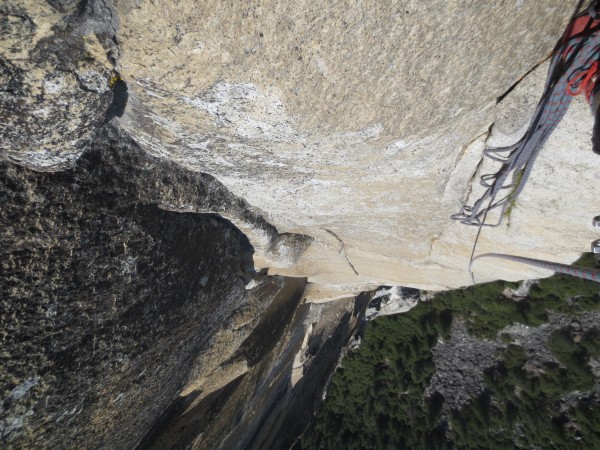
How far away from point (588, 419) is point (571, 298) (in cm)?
238

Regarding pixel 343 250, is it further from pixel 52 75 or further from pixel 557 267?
pixel 52 75

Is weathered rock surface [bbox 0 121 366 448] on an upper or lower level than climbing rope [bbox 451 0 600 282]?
lower

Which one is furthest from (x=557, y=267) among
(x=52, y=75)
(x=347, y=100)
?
(x=52, y=75)

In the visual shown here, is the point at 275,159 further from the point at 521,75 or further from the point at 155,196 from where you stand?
the point at 521,75

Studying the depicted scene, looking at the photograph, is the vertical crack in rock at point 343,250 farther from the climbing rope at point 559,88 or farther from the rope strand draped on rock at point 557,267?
the climbing rope at point 559,88

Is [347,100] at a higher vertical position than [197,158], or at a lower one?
higher

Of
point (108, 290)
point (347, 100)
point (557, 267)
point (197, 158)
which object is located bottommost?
point (108, 290)

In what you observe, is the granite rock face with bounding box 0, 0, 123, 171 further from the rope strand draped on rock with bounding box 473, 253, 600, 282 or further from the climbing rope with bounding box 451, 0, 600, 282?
the rope strand draped on rock with bounding box 473, 253, 600, 282

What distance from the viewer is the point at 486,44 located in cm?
176

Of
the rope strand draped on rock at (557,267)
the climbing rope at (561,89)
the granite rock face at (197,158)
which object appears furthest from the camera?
the rope strand draped on rock at (557,267)

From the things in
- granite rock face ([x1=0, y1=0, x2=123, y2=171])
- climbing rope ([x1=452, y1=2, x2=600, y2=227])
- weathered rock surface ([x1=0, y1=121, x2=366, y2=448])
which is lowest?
weathered rock surface ([x1=0, y1=121, x2=366, y2=448])

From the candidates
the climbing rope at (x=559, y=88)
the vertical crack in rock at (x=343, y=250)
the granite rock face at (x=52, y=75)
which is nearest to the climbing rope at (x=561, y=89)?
the climbing rope at (x=559, y=88)

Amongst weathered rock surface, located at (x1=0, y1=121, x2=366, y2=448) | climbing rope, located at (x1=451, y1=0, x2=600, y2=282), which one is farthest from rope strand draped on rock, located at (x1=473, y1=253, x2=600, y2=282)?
weathered rock surface, located at (x1=0, y1=121, x2=366, y2=448)

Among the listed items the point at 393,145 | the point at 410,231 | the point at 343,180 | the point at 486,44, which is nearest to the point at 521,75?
the point at 486,44
